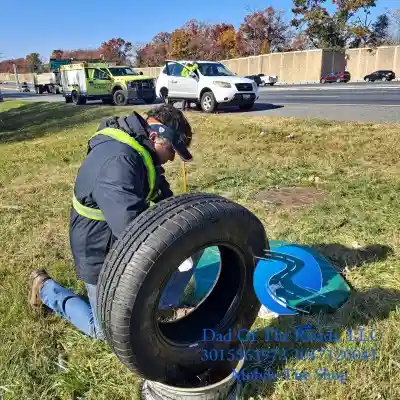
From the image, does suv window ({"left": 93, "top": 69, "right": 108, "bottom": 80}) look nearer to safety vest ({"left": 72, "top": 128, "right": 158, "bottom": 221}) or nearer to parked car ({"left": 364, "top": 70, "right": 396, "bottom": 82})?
safety vest ({"left": 72, "top": 128, "right": 158, "bottom": 221})

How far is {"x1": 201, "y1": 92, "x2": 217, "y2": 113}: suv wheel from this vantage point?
14.4m

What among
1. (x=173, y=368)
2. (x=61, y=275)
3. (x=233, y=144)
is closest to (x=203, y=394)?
(x=173, y=368)

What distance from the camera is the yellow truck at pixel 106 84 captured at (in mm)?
19531

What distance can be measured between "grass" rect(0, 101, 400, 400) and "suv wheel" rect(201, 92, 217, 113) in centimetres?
415

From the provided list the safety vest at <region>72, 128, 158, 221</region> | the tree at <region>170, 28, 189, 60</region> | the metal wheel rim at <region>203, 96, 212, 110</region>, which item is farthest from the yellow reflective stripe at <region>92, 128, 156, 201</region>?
the tree at <region>170, 28, 189, 60</region>

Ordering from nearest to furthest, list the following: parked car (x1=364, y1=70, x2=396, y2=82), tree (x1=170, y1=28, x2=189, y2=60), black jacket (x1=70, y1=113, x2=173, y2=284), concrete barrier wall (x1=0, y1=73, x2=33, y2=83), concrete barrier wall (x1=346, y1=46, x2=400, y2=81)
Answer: black jacket (x1=70, y1=113, x2=173, y2=284) → parked car (x1=364, y1=70, x2=396, y2=82) → concrete barrier wall (x1=346, y1=46, x2=400, y2=81) → tree (x1=170, y1=28, x2=189, y2=60) → concrete barrier wall (x1=0, y1=73, x2=33, y2=83)

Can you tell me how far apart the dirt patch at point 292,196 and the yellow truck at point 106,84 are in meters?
15.0

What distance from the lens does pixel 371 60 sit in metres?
50.9

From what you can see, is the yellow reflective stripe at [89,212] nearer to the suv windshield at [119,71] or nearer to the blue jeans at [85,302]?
the blue jeans at [85,302]

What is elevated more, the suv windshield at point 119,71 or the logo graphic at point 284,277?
the suv windshield at point 119,71

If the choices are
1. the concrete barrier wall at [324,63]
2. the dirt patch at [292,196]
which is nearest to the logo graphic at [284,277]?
the dirt patch at [292,196]

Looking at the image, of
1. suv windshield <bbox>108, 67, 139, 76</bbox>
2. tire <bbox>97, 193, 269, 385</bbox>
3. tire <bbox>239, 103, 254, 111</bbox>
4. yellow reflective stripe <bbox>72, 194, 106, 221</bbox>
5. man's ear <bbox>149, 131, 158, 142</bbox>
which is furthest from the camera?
suv windshield <bbox>108, 67, 139, 76</bbox>

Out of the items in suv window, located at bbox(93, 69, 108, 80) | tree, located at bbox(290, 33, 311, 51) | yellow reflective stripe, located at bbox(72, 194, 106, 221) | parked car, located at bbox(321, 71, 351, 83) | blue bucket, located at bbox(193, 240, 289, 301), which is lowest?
blue bucket, located at bbox(193, 240, 289, 301)

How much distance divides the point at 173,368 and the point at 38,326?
1.39 meters
